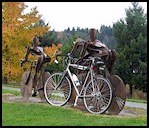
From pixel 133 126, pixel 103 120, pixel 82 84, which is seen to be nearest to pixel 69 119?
pixel 103 120

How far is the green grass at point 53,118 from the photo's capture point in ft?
20.0

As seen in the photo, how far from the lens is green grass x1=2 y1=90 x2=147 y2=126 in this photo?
20.0 feet

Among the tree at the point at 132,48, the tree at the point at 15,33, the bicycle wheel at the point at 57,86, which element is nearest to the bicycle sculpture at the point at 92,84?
the bicycle wheel at the point at 57,86

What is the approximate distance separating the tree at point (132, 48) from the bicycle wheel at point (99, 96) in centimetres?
1359

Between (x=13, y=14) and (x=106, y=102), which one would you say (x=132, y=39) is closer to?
(x=13, y=14)

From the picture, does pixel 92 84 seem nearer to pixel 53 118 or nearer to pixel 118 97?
pixel 118 97

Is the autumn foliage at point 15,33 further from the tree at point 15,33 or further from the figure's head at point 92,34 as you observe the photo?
the figure's head at point 92,34

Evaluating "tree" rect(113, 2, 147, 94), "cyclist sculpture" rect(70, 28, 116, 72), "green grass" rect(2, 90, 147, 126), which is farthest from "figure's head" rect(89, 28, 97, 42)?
"tree" rect(113, 2, 147, 94)

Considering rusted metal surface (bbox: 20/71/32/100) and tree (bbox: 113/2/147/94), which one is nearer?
rusted metal surface (bbox: 20/71/32/100)

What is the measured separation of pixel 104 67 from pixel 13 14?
7.49 meters

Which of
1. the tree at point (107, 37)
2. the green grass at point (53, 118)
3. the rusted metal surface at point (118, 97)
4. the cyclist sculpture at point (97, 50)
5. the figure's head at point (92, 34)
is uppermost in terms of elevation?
the tree at point (107, 37)

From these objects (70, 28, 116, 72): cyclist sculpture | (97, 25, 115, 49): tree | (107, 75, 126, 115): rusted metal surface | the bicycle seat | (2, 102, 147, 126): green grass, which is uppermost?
(97, 25, 115, 49): tree

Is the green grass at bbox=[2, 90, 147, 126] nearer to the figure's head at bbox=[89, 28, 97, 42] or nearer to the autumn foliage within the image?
the figure's head at bbox=[89, 28, 97, 42]

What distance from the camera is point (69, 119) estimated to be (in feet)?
21.4
